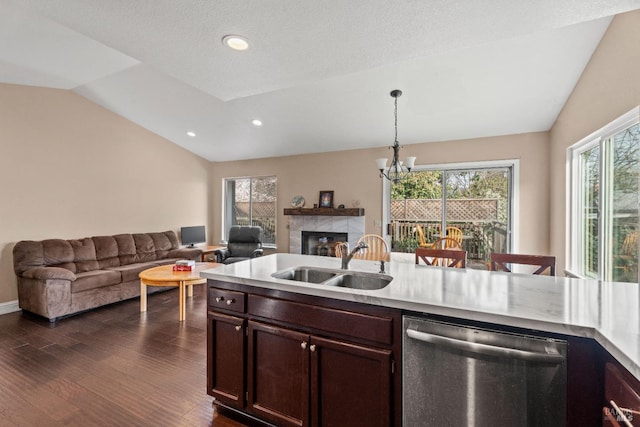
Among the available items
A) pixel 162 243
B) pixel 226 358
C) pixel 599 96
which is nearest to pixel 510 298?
pixel 226 358

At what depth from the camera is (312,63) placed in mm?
2324

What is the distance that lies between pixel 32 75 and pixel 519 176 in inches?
271

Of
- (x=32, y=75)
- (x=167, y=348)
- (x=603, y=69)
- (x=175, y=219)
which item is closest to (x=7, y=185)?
(x=32, y=75)

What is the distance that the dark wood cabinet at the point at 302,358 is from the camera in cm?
146

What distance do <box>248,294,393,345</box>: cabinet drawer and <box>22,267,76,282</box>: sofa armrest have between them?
3243 millimetres

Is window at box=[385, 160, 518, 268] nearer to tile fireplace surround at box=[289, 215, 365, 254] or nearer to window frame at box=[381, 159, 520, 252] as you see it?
window frame at box=[381, 159, 520, 252]

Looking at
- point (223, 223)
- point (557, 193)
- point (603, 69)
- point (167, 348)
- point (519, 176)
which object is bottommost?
point (167, 348)

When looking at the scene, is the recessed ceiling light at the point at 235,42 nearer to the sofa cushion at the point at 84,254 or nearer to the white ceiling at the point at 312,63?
the white ceiling at the point at 312,63

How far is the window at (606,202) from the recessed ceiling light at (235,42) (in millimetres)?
A: 2973

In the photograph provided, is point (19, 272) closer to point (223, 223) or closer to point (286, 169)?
point (223, 223)

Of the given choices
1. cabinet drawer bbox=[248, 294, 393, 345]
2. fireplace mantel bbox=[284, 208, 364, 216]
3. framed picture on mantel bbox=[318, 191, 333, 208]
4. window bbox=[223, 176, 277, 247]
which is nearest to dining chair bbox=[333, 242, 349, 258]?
cabinet drawer bbox=[248, 294, 393, 345]

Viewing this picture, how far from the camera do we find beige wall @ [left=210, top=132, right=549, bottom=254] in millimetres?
4543

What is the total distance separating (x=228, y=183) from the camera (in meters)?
7.34

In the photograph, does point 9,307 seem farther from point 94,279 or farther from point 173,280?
point 173,280
